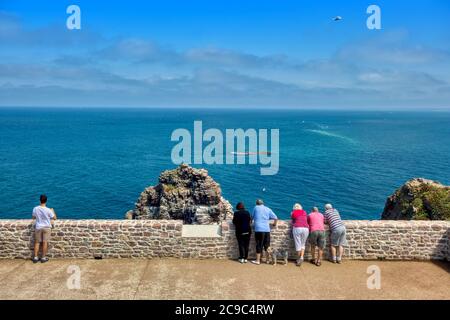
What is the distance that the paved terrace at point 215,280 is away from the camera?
351 inches

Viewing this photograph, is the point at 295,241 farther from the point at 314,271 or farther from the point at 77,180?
the point at 77,180

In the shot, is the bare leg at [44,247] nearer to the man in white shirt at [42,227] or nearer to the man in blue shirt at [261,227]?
the man in white shirt at [42,227]

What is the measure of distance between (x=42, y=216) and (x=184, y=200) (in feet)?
89.3

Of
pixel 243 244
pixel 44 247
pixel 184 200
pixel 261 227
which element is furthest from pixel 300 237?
pixel 184 200

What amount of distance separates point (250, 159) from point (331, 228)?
75.8 m

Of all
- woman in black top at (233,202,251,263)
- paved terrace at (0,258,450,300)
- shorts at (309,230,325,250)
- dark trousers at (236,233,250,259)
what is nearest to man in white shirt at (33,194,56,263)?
paved terrace at (0,258,450,300)

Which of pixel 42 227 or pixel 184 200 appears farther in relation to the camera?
pixel 184 200

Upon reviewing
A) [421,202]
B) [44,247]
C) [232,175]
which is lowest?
[232,175]

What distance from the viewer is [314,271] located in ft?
33.6

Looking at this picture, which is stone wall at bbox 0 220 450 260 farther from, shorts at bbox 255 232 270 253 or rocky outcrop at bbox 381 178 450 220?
rocky outcrop at bbox 381 178 450 220

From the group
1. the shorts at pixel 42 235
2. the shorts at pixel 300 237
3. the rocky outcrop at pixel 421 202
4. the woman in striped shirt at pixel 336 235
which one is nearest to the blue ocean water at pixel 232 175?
the rocky outcrop at pixel 421 202

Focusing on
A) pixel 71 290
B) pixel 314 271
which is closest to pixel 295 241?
pixel 314 271

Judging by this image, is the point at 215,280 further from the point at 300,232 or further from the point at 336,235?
the point at 336,235

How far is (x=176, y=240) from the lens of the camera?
35.9 feet
